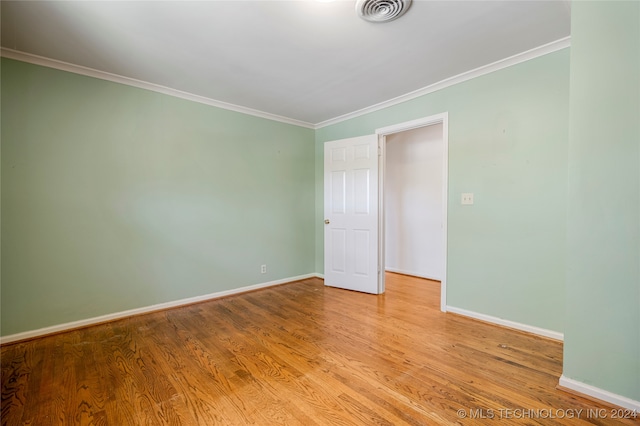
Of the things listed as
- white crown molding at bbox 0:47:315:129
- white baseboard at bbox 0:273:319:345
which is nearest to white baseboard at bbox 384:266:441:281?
white baseboard at bbox 0:273:319:345

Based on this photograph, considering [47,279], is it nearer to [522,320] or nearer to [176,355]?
[176,355]

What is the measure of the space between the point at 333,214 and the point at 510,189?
7.15ft

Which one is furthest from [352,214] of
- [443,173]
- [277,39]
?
[277,39]

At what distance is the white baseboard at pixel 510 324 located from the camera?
92.3 inches

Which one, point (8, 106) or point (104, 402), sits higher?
point (8, 106)

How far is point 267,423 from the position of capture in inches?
57.5

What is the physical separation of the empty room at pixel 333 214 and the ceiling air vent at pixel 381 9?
0.06 ft

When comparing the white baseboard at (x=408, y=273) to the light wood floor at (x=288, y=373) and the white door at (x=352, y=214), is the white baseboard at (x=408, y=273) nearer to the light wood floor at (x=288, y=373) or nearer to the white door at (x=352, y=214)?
the white door at (x=352, y=214)

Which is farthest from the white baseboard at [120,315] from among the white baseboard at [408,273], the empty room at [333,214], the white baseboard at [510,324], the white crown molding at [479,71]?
the white crown molding at [479,71]

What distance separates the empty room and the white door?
0.03 metres

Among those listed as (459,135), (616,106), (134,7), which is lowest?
(616,106)

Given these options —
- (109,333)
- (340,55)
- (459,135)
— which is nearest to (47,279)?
(109,333)

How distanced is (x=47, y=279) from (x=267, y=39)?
280 centimetres

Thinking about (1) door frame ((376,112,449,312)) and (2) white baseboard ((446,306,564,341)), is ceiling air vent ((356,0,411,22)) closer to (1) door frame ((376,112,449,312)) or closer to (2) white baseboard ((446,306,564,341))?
(1) door frame ((376,112,449,312))
